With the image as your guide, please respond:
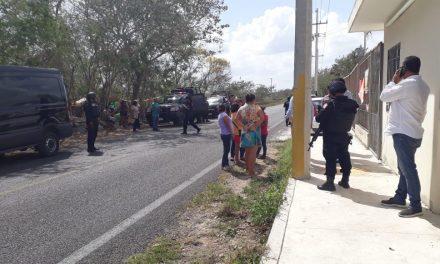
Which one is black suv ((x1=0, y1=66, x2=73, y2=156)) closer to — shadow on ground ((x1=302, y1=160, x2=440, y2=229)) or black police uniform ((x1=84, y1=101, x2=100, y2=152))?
black police uniform ((x1=84, y1=101, x2=100, y2=152))

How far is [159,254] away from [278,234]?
1.28 metres

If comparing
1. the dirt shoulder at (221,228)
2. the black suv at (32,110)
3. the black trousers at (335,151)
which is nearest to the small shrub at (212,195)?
the dirt shoulder at (221,228)

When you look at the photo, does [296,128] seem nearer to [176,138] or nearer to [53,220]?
[53,220]

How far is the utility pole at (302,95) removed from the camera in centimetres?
754

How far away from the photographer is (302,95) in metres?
7.56

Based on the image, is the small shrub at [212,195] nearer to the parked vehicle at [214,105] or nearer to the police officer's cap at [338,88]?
the police officer's cap at [338,88]

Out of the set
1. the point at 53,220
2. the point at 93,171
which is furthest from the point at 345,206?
the point at 93,171

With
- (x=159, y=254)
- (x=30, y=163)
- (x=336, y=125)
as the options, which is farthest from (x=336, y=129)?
(x=30, y=163)

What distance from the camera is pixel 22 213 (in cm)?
621

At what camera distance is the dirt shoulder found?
4.42 m

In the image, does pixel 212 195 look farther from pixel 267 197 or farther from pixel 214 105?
pixel 214 105

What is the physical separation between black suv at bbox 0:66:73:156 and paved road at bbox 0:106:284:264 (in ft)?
1.83

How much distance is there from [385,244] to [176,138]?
12313mm

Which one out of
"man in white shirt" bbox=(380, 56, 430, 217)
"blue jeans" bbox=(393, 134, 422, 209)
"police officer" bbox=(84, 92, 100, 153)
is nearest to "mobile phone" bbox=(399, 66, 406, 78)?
"man in white shirt" bbox=(380, 56, 430, 217)
